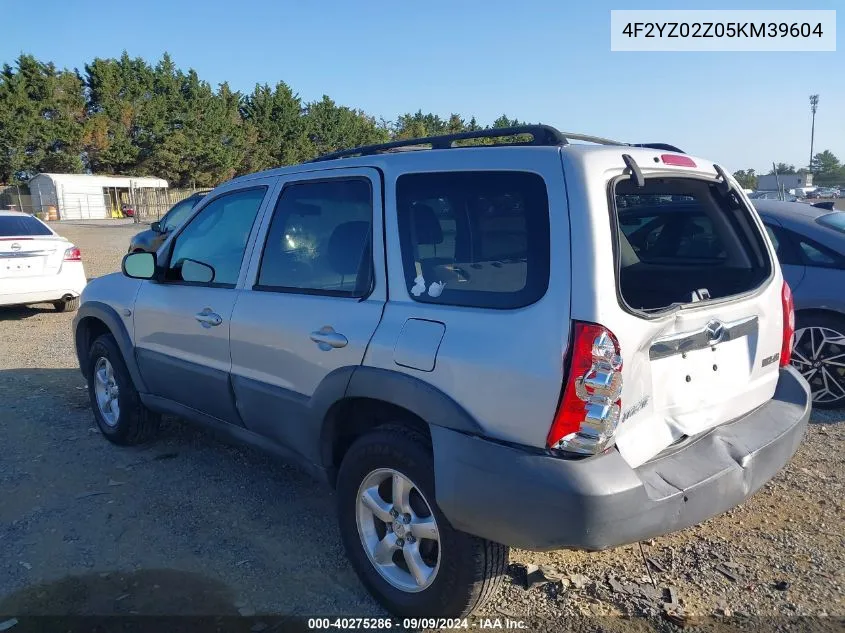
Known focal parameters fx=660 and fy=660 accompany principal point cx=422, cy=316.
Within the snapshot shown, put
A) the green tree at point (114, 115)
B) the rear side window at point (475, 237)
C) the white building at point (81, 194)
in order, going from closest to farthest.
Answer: the rear side window at point (475, 237) < the white building at point (81, 194) < the green tree at point (114, 115)

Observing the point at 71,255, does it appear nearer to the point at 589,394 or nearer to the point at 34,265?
the point at 34,265

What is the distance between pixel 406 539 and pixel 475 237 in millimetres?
1268

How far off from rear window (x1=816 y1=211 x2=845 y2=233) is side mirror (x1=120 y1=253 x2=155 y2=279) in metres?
4.91

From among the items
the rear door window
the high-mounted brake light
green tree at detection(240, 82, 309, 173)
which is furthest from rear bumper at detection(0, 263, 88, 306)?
green tree at detection(240, 82, 309, 173)

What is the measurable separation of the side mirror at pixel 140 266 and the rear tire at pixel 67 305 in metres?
6.40

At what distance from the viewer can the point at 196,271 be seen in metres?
3.88

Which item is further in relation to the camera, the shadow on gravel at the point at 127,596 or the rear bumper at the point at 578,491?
the shadow on gravel at the point at 127,596

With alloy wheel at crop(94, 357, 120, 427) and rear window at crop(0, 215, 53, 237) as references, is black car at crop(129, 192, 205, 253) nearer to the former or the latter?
rear window at crop(0, 215, 53, 237)

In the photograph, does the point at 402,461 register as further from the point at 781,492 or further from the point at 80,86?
the point at 80,86

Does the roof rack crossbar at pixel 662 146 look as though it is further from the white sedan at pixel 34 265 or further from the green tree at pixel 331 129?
the green tree at pixel 331 129

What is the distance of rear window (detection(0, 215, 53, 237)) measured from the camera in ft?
29.3

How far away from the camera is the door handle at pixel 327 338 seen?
2787 mm

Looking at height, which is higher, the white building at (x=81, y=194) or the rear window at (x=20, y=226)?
the white building at (x=81, y=194)

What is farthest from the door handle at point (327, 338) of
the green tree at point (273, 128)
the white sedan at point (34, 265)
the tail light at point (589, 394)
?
the green tree at point (273, 128)
